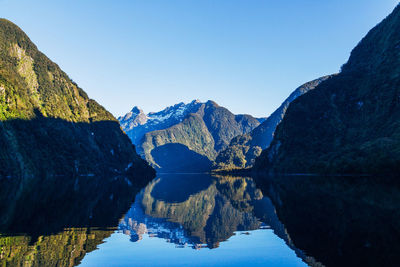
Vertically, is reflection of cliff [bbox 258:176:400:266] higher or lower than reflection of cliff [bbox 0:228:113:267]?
lower

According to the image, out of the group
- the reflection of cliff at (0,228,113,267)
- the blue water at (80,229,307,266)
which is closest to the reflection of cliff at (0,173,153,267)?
the reflection of cliff at (0,228,113,267)

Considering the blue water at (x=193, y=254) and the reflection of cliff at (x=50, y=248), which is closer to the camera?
the reflection of cliff at (x=50, y=248)

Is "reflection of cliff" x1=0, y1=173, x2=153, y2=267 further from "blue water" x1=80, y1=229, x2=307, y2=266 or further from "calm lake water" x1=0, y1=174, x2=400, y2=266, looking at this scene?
"blue water" x1=80, y1=229, x2=307, y2=266

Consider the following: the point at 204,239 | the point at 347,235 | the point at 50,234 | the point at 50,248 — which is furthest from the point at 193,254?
the point at 50,234

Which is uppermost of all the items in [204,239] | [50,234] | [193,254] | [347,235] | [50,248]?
[50,234]

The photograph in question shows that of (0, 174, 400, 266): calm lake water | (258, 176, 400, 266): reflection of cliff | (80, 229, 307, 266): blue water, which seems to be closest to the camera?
(258, 176, 400, 266): reflection of cliff

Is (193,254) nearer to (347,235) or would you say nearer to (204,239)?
(204,239)

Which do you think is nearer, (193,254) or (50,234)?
(193,254)

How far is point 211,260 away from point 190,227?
49.7ft

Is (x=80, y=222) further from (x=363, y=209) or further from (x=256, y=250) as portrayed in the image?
(x=363, y=209)

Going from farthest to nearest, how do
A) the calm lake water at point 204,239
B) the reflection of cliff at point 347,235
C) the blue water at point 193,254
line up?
the blue water at point 193,254 → the calm lake water at point 204,239 → the reflection of cliff at point 347,235

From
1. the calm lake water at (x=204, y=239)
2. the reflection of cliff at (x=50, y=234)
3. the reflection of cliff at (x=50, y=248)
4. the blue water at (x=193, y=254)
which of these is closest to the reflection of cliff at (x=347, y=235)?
the calm lake water at (x=204, y=239)

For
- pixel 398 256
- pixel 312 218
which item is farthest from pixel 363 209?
pixel 398 256

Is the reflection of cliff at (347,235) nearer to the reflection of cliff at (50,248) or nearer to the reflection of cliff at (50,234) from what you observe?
the reflection of cliff at (50,248)
